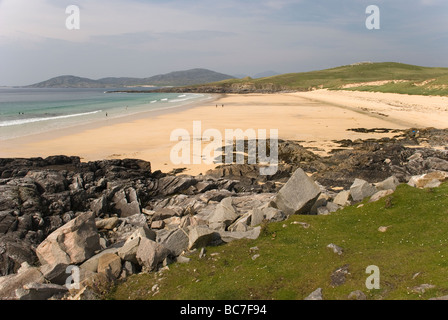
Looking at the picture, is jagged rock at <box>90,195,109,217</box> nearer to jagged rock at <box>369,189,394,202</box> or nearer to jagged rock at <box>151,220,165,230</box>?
jagged rock at <box>151,220,165,230</box>

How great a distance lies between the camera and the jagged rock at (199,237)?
40.2 feet

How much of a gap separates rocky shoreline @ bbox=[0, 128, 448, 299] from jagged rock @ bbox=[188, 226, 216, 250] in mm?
44

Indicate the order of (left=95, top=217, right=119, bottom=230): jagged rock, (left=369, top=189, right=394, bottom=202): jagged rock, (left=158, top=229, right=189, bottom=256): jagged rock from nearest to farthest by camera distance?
1. (left=158, top=229, right=189, bottom=256): jagged rock
2. (left=369, top=189, right=394, bottom=202): jagged rock
3. (left=95, top=217, right=119, bottom=230): jagged rock

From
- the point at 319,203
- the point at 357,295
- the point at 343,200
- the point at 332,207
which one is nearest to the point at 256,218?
the point at 319,203

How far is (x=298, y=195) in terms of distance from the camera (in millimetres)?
14922

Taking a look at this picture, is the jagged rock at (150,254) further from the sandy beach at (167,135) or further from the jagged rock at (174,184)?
the sandy beach at (167,135)

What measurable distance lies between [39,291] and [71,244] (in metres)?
2.55

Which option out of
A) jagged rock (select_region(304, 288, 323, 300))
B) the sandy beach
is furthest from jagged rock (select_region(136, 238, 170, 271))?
the sandy beach

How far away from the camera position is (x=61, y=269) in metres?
11.0

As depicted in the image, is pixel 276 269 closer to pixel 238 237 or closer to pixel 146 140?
pixel 238 237

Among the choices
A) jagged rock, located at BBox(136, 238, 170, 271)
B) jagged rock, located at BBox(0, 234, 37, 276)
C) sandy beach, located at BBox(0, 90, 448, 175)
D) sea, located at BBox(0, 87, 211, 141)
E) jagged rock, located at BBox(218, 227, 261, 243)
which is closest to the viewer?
jagged rock, located at BBox(136, 238, 170, 271)

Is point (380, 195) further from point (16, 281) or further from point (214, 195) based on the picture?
point (16, 281)

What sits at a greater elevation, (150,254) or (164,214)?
(150,254)

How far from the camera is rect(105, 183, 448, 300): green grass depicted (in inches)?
349
